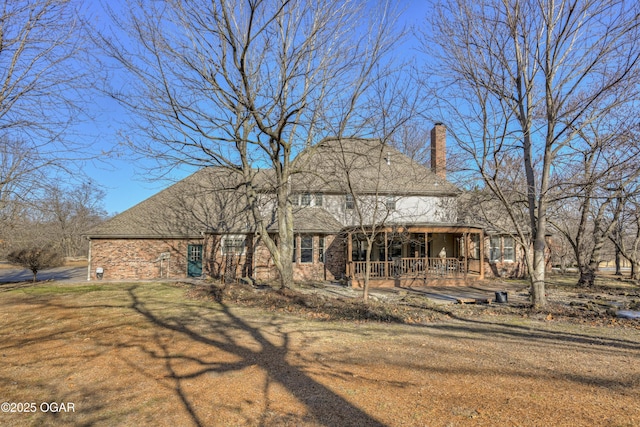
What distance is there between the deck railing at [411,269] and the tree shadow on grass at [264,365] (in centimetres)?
927

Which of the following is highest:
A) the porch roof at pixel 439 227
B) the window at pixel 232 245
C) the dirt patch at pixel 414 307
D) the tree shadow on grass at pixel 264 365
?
the porch roof at pixel 439 227

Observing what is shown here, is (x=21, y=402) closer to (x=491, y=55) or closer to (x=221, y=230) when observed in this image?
(x=491, y=55)

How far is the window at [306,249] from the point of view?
1938 centimetres

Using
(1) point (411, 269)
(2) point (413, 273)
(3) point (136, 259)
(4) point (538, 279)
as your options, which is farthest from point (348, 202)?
(3) point (136, 259)

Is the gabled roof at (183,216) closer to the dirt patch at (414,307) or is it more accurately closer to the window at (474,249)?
the dirt patch at (414,307)

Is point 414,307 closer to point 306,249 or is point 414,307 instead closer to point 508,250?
point 306,249

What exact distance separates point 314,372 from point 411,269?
13694 millimetres

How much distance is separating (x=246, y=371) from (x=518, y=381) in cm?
376

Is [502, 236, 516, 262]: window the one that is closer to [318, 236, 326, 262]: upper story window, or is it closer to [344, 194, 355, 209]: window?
[344, 194, 355, 209]: window

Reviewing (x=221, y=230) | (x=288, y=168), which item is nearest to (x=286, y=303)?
(x=288, y=168)

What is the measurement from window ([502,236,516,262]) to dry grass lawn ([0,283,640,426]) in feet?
44.3

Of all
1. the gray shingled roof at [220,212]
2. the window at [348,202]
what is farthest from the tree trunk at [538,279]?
the window at [348,202]

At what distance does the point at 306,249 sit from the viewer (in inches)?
763

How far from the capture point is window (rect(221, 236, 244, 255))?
19531mm
